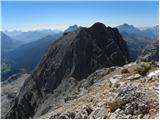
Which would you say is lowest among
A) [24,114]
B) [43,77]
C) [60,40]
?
[24,114]

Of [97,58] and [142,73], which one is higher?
[142,73]

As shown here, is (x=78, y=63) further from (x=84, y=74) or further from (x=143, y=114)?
(x=143, y=114)

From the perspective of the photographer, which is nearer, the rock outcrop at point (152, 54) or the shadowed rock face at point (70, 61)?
Answer: the shadowed rock face at point (70, 61)

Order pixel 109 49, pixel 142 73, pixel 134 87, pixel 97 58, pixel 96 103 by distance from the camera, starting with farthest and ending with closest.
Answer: pixel 109 49 → pixel 97 58 → pixel 142 73 → pixel 96 103 → pixel 134 87

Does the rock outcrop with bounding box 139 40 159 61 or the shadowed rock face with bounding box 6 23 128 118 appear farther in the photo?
the rock outcrop with bounding box 139 40 159 61

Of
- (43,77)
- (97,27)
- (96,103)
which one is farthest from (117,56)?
(96,103)

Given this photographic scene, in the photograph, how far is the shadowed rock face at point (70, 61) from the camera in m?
94.0

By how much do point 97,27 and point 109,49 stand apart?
10.3 meters

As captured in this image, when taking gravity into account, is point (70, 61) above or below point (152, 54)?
above

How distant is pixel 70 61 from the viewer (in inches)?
3804

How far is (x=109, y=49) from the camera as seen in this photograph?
10650cm

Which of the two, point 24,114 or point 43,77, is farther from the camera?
point 43,77

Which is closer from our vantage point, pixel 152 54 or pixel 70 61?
pixel 70 61

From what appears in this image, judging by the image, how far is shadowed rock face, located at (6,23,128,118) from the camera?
3701 inches
